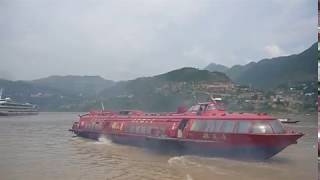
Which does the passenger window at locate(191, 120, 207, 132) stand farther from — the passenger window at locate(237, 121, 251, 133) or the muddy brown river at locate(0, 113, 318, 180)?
the passenger window at locate(237, 121, 251, 133)

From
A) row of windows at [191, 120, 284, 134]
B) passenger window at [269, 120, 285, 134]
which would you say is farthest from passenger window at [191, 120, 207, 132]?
passenger window at [269, 120, 285, 134]

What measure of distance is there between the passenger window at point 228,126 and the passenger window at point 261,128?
1.33 feet

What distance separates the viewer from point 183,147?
845 cm

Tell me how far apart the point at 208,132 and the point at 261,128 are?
1.09 meters

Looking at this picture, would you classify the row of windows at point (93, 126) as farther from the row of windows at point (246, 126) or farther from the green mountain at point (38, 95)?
the row of windows at point (246, 126)

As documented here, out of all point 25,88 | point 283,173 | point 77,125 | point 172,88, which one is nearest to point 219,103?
point 172,88

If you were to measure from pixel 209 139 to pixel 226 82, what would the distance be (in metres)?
3.29

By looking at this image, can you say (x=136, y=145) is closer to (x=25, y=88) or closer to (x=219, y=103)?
(x=219, y=103)

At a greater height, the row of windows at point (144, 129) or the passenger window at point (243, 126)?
the passenger window at point (243, 126)

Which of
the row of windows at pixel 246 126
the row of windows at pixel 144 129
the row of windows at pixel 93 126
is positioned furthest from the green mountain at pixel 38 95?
the row of windows at pixel 93 126

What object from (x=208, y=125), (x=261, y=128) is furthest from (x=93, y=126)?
(x=261, y=128)

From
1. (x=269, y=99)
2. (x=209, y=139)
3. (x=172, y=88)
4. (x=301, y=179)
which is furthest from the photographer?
(x=269, y=99)

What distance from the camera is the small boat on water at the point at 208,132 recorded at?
7.26 m

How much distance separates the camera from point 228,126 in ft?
24.8
